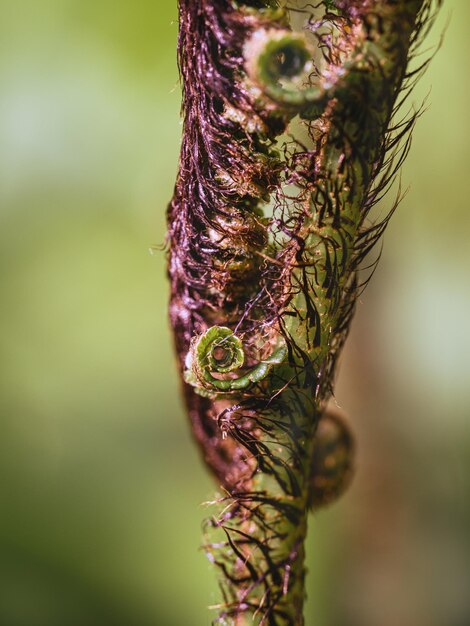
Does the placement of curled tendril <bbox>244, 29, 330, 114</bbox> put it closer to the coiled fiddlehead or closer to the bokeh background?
the coiled fiddlehead

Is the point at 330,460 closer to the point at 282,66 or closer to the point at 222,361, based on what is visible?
the point at 222,361

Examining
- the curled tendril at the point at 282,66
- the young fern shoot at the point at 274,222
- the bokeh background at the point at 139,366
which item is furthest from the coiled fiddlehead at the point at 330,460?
the bokeh background at the point at 139,366

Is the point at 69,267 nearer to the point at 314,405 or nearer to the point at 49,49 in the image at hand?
the point at 49,49

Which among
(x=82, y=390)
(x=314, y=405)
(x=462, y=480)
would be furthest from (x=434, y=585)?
(x=314, y=405)

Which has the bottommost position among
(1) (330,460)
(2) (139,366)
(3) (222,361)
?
(1) (330,460)

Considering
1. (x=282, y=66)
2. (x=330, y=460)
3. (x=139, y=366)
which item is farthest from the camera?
(x=139, y=366)

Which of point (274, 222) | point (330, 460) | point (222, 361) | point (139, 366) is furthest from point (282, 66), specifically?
point (139, 366)

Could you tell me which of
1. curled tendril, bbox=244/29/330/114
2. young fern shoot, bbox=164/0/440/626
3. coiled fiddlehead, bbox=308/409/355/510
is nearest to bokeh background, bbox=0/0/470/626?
coiled fiddlehead, bbox=308/409/355/510
